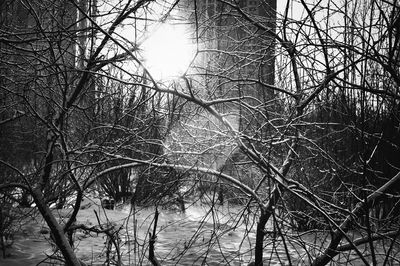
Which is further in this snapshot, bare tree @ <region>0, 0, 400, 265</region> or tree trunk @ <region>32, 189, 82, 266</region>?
tree trunk @ <region>32, 189, 82, 266</region>

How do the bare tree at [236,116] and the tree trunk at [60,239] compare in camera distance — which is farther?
the tree trunk at [60,239]

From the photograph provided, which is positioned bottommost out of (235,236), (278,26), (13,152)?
(235,236)

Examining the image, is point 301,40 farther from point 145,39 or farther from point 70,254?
point 70,254

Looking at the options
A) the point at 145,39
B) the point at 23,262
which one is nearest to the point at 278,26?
the point at 145,39

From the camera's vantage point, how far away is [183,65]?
2516mm

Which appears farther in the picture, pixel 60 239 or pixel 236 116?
pixel 236 116

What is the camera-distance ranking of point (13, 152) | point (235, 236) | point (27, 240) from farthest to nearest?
point (13, 152) → point (235, 236) → point (27, 240)

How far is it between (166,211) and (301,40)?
17.7 feet

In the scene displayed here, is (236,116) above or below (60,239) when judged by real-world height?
above

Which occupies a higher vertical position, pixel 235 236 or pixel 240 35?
pixel 240 35

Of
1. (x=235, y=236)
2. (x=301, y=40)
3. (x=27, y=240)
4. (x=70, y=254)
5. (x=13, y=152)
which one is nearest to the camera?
(x=301, y=40)

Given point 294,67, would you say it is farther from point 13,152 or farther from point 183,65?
point 13,152

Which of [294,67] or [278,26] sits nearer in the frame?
[278,26]

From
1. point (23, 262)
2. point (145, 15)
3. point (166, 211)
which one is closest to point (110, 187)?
point (166, 211)
